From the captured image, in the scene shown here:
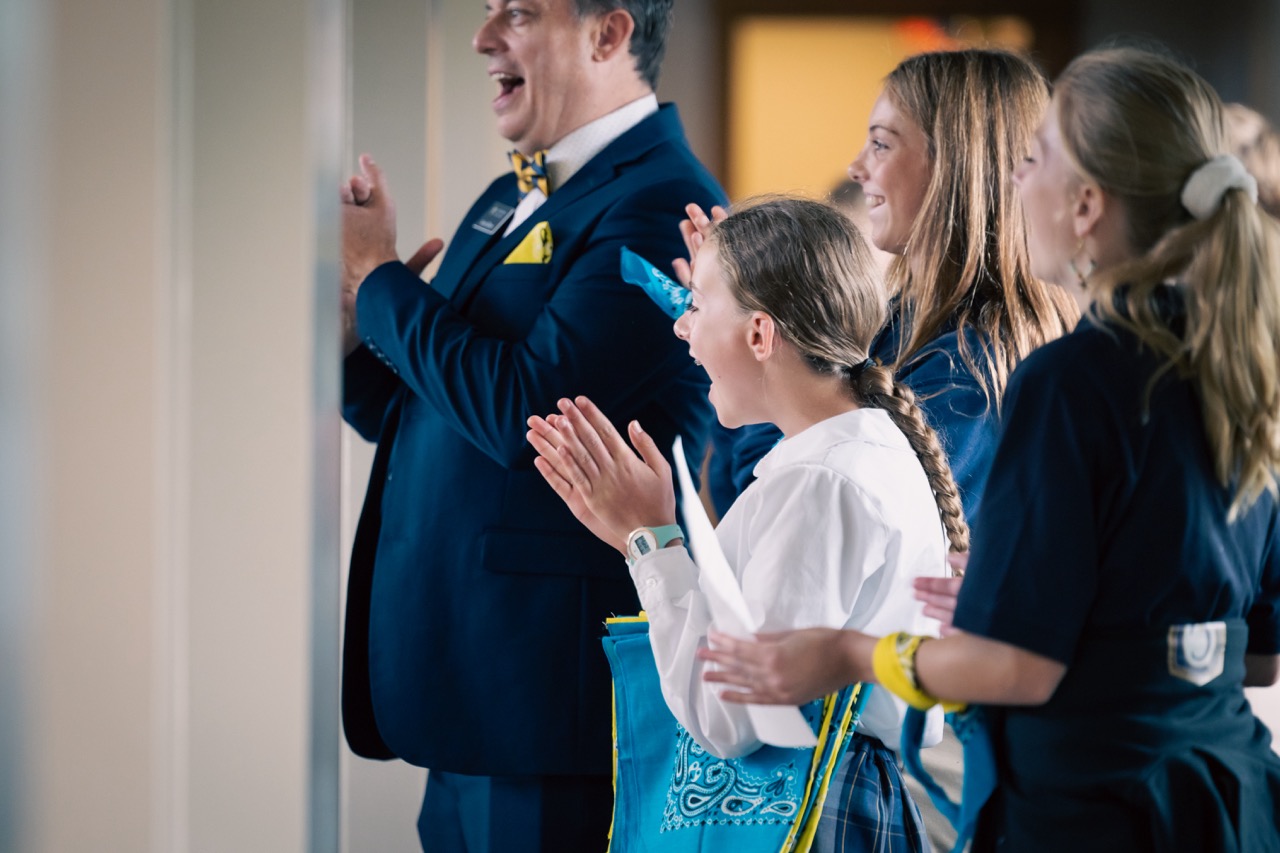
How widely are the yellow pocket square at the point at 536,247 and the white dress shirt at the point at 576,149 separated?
0.08 metres

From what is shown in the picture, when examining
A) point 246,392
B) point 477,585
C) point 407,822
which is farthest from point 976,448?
point 407,822

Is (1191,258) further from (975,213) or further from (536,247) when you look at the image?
(536,247)

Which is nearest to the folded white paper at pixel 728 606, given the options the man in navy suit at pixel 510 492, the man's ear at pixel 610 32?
the man in navy suit at pixel 510 492

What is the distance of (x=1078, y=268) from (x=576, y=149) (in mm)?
898

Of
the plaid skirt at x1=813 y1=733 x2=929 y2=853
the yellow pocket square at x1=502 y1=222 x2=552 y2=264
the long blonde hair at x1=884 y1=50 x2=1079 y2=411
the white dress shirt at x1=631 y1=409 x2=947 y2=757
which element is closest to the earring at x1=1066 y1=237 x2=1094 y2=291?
the white dress shirt at x1=631 y1=409 x2=947 y2=757

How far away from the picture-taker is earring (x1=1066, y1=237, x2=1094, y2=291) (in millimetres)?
1107

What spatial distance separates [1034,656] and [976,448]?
51cm

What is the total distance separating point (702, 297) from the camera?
143 centimetres

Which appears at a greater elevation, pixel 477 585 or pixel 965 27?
pixel 965 27

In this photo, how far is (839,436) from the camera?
128 centimetres

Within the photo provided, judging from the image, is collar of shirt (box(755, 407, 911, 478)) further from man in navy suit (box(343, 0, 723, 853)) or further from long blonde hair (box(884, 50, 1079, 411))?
man in navy suit (box(343, 0, 723, 853))

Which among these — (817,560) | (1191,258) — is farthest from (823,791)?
(1191,258)

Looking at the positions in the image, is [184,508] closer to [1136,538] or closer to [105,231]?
[105,231]

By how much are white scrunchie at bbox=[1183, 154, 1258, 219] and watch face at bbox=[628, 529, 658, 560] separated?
1.80ft
